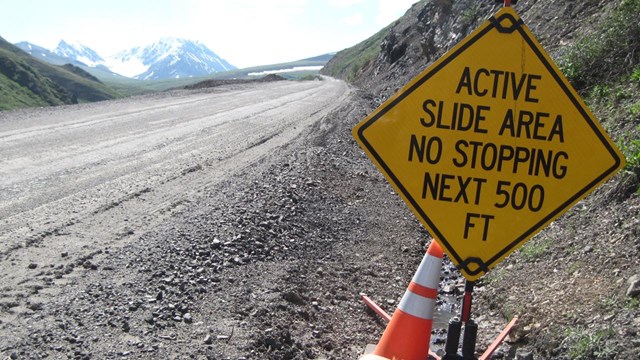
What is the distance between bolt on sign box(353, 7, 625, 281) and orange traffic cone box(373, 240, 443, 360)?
719 mm

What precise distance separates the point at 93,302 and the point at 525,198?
2.85m

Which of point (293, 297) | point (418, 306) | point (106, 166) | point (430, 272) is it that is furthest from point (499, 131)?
point (106, 166)

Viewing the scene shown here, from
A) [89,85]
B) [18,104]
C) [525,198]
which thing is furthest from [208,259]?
[89,85]

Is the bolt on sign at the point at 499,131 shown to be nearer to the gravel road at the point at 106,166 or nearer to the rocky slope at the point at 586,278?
the rocky slope at the point at 586,278

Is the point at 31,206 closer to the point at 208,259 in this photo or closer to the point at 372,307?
the point at 208,259

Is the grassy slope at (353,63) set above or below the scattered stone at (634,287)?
above

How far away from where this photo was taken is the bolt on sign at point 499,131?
3.14 metres

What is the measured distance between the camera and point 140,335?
370 cm

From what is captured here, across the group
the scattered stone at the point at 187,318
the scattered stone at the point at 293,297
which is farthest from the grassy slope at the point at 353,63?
the scattered stone at the point at 187,318

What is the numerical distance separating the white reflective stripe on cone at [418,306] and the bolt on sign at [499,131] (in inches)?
33.8

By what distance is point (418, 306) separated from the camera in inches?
149

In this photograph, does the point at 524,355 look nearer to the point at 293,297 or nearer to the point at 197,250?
the point at 293,297

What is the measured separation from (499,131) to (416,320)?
133 centimetres

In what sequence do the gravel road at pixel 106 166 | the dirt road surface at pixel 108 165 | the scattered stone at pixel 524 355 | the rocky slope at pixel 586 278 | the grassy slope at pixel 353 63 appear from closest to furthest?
the rocky slope at pixel 586 278 < the scattered stone at pixel 524 355 < the gravel road at pixel 106 166 < the dirt road surface at pixel 108 165 < the grassy slope at pixel 353 63
